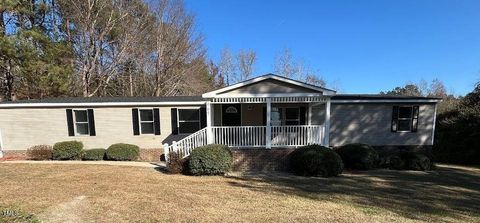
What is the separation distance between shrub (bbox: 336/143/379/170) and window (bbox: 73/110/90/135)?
13068 millimetres

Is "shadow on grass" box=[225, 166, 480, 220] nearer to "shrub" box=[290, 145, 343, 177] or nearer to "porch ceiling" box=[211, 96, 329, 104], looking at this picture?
"shrub" box=[290, 145, 343, 177]

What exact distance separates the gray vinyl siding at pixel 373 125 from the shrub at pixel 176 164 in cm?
804

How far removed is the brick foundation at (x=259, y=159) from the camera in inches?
482

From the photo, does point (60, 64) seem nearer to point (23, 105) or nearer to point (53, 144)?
point (23, 105)

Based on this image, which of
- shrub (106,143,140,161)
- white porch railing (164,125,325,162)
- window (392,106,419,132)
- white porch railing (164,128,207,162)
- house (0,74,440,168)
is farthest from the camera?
window (392,106,419,132)

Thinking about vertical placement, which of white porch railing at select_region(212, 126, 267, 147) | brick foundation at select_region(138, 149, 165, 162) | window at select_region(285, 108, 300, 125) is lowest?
brick foundation at select_region(138, 149, 165, 162)

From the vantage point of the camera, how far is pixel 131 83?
28438mm

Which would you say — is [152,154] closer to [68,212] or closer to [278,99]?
[278,99]

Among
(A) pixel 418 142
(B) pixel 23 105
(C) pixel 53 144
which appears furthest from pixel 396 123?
(B) pixel 23 105

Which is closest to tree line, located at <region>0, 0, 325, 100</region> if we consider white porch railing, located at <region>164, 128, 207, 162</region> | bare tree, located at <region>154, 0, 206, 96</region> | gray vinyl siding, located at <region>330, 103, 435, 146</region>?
bare tree, located at <region>154, 0, 206, 96</region>

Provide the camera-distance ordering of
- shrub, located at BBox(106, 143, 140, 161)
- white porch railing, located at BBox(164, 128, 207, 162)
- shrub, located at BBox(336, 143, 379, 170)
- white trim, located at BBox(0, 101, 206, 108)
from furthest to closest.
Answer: white trim, located at BBox(0, 101, 206, 108)
shrub, located at BBox(106, 143, 140, 161)
shrub, located at BBox(336, 143, 379, 170)
white porch railing, located at BBox(164, 128, 207, 162)

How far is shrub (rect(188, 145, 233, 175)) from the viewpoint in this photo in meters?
10.6

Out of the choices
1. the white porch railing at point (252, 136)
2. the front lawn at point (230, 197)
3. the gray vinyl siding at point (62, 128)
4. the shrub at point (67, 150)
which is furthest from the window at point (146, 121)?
the front lawn at point (230, 197)

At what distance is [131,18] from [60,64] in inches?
295
